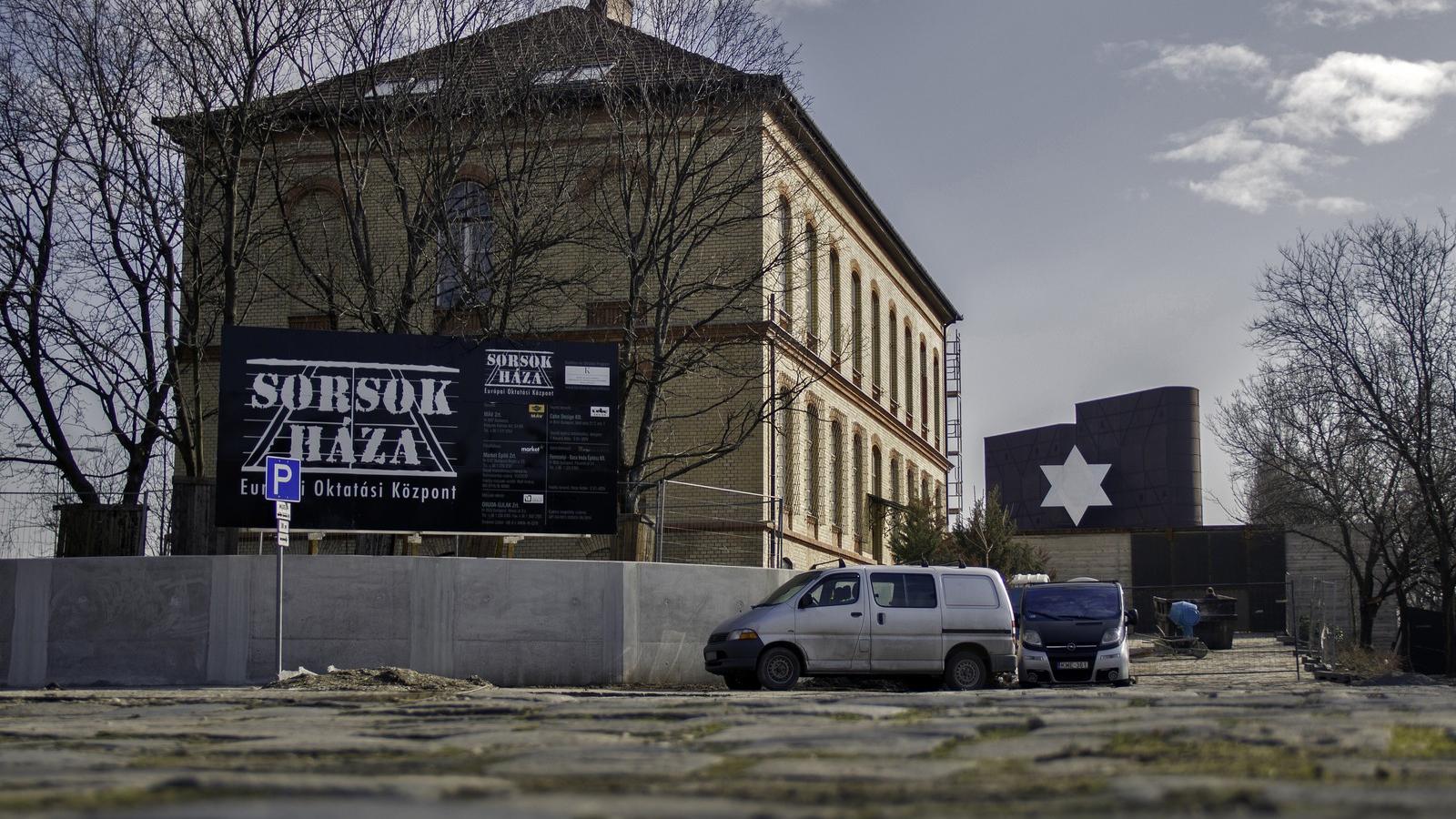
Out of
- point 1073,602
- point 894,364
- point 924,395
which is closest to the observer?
point 1073,602

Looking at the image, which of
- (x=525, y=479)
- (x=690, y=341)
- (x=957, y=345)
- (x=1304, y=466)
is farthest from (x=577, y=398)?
(x=957, y=345)

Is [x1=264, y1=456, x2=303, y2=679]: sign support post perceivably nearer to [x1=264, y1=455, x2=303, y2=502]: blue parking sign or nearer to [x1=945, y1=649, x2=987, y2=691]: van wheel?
[x1=264, y1=455, x2=303, y2=502]: blue parking sign

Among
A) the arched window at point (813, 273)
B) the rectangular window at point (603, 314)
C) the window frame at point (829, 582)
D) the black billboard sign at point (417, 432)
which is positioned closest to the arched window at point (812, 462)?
the arched window at point (813, 273)

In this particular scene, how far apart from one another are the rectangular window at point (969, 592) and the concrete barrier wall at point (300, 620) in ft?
16.3

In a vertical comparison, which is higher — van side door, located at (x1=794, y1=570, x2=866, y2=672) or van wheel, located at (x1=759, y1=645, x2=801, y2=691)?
van side door, located at (x1=794, y1=570, x2=866, y2=672)

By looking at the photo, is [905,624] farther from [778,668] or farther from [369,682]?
[369,682]

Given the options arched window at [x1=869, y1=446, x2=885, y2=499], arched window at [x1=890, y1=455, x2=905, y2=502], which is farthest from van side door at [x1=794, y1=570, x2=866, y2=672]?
arched window at [x1=890, y1=455, x2=905, y2=502]

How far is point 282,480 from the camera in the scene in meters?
19.8

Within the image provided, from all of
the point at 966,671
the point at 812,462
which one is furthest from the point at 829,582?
the point at 812,462

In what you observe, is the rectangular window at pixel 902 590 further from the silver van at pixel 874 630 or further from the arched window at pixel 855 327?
the arched window at pixel 855 327

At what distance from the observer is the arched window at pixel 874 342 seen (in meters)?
44.3

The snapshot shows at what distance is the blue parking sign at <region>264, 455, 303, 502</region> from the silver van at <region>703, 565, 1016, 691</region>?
591 centimetres

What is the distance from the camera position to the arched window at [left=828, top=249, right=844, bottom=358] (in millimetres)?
39556

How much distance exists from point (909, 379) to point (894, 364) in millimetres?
2931
